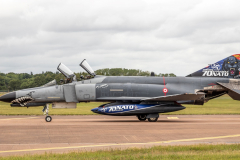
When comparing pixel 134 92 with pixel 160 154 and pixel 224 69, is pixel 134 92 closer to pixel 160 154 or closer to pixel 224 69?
pixel 224 69

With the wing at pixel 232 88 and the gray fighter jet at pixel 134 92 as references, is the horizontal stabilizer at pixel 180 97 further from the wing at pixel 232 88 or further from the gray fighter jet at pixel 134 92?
the wing at pixel 232 88

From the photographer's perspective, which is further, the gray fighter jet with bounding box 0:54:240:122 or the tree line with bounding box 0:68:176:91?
the tree line with bounding box 0:68:176:91

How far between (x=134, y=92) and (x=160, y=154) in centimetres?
1246

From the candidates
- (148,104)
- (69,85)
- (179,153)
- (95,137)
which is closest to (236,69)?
(148,104)

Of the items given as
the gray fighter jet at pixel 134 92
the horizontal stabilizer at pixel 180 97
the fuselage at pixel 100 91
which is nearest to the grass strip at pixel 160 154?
the horizontal stabilizer at pixel 180 97

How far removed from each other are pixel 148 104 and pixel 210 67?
18.5ft

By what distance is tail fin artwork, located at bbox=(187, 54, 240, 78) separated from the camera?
23266mm

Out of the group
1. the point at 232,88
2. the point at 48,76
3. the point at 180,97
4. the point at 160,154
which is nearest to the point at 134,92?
the point at 180,97

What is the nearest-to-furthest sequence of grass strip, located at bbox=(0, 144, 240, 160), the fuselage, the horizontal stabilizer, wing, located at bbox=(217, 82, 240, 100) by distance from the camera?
grass strip, located at bbox=(0, 144, 240, 160)
the horizontal stabilizer
the fuselage
wing, located at bbox=(217, 82, 240, 100)

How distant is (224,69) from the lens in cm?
2341

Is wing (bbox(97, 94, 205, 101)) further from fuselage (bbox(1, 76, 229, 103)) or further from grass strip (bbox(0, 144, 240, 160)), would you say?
grass strip (bbox(0, 144, 240, 160))

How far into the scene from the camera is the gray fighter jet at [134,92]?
68.6 feet

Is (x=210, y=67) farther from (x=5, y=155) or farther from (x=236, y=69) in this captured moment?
(x=5, y=155)

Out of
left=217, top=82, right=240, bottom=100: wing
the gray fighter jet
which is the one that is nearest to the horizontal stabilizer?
the gray fighter jet
